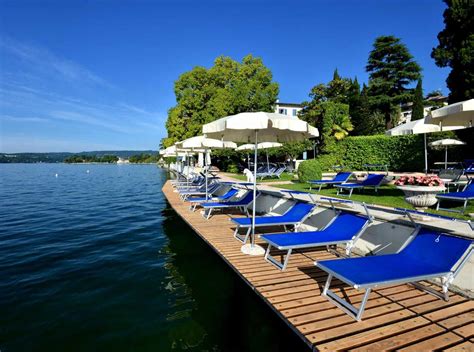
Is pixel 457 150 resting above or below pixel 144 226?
above

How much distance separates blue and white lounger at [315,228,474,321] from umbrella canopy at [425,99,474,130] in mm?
2655

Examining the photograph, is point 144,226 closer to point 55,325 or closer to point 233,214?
point 233,214

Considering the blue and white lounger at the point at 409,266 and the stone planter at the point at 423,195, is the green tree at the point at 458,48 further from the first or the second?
the blue and white lounger at the point at 409,266

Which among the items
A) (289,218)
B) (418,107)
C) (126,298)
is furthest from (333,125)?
(126,298)

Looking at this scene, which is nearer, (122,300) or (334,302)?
(334,302)

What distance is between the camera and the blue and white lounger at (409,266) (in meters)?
2.98

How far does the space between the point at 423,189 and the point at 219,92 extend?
2225cm

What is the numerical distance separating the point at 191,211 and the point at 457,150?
18.2 m

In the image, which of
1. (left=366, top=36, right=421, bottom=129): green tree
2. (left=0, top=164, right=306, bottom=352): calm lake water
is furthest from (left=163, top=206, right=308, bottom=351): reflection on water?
(left=366, top=36, right=421, bottom=129): green tree

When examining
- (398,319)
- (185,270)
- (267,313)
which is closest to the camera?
(398,319)

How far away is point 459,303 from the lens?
3268mm

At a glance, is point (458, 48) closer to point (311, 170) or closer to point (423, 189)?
point (311, 170)

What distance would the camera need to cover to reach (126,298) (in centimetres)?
487

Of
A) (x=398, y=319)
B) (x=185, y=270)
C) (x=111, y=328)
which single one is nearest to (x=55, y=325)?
(x=111, y=328)
